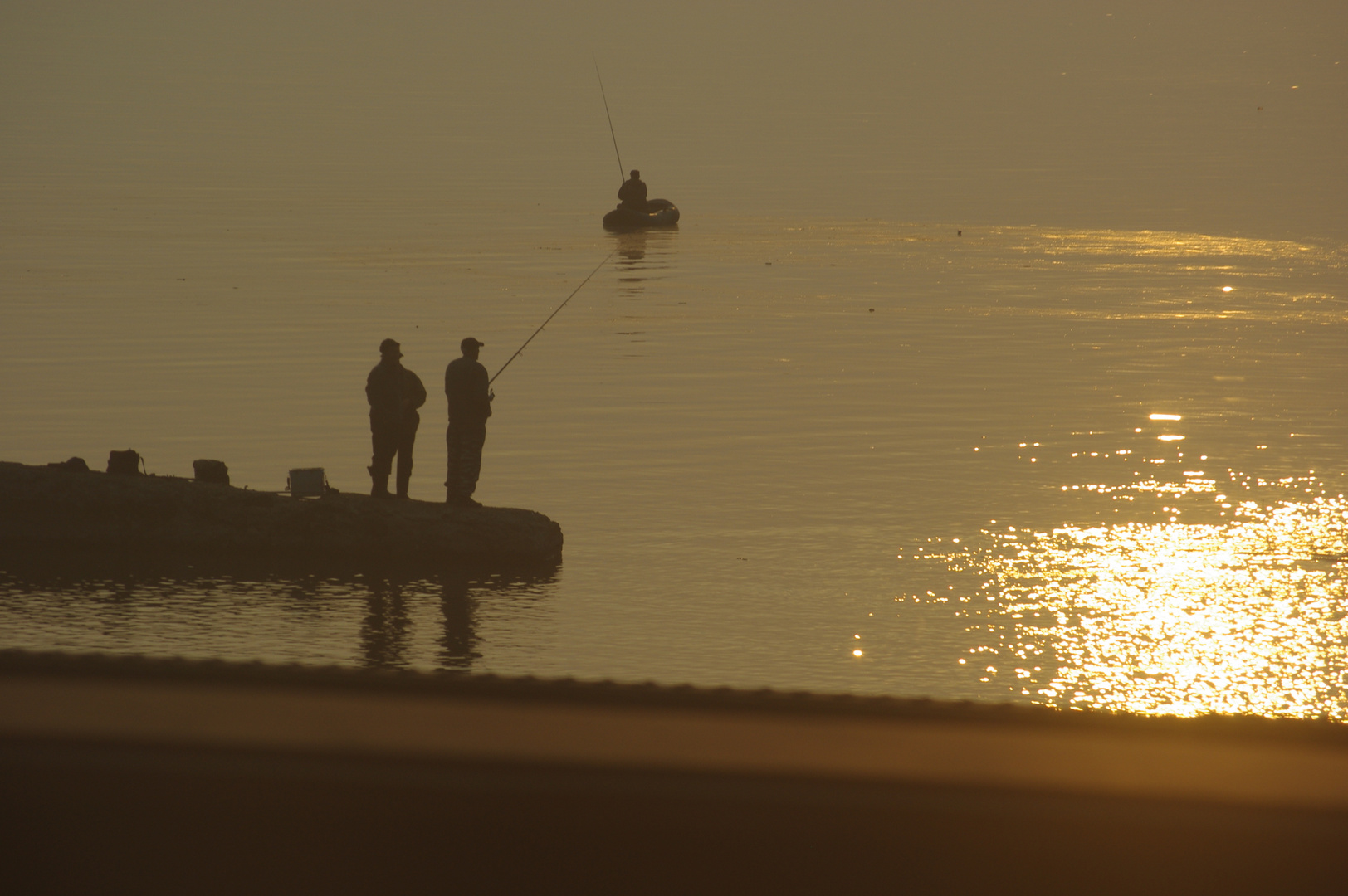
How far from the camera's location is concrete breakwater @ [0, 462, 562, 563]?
1499 cm

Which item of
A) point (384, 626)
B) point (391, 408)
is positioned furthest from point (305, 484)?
point (384, 626)

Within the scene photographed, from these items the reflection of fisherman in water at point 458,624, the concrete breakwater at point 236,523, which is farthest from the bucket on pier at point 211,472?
the reflection of fisherman in water at point 458,624

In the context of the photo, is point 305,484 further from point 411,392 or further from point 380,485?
point 411,392

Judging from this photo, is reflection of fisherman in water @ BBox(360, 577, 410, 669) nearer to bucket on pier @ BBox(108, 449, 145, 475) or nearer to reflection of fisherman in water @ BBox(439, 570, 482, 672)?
reflection of fisherman in water @ BBox(439, 570, 482, 672)

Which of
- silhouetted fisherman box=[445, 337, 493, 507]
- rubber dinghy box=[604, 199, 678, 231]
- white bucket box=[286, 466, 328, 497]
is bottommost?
white bucket box=[286, 466, 328, 497]

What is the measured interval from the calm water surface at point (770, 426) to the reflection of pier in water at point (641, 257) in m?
0.23

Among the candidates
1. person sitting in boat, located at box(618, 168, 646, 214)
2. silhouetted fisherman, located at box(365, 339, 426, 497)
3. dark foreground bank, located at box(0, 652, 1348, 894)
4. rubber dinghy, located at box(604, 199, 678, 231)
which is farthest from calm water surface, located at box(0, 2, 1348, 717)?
dark foreground bank, located at box(0, 652, 1348, 894)

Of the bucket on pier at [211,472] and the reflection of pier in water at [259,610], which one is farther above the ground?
the bucket on pier at [211,472]

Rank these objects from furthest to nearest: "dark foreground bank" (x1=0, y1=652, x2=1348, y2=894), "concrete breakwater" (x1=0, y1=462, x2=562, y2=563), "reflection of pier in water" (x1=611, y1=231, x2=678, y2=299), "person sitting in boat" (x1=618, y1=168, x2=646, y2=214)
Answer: "person sitting in boat" (x1=618, y1=168, x2=646, y2=214) < "reflection of pier in water" (x1=611, y1=231, x2=678, y2=299) < "concrete breakwater" (x1=0, y1=462, x2=562, y2=563) < "dark foreground bank" (x1=0, y1=652, x2=1348, y2=894)

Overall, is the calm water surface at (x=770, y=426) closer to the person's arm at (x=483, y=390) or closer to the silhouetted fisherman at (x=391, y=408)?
the silhouetted fisherman at (x=391, y=408)

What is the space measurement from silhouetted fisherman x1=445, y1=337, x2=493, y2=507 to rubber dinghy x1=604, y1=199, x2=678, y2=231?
3492 centimetres

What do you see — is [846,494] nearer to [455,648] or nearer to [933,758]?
[455,648]

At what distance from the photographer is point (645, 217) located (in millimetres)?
49656

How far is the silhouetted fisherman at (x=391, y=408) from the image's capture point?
14.7m
